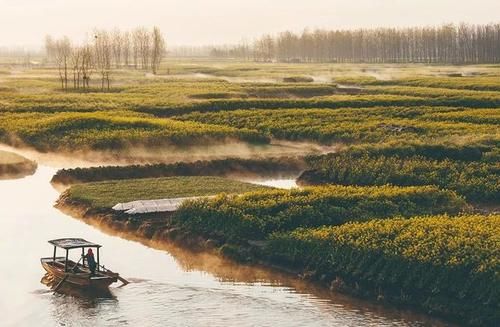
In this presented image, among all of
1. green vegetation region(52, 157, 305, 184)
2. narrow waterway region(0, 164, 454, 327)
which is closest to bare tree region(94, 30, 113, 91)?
green vegetation region(52, 157, 305, 184)

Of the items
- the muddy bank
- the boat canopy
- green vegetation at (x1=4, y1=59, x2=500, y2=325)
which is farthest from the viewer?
the boat canopy

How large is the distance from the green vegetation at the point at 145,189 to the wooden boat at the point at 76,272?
10499mm

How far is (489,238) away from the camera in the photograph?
1244 inches

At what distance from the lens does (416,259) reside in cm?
3059

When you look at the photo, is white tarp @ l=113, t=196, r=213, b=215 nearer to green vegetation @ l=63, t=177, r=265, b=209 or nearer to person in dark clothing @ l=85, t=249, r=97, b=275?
green vegetation @ l=63, t=177, r=265, b=209

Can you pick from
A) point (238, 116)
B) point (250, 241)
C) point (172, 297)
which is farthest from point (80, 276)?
point (238, 116)

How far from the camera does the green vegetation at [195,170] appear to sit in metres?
54.7

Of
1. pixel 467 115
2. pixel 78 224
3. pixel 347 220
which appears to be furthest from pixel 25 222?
pixel 467 115

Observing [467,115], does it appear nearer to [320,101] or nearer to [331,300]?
[320,101]

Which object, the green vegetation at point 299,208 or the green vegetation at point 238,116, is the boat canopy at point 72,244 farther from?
the green vegetation at point 238,116

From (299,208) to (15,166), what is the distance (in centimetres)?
2514

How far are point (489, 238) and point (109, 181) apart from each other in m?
25.5

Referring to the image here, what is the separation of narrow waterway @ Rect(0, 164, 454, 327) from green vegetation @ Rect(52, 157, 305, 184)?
47.0 feet

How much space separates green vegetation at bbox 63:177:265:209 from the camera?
46312 millimetres
